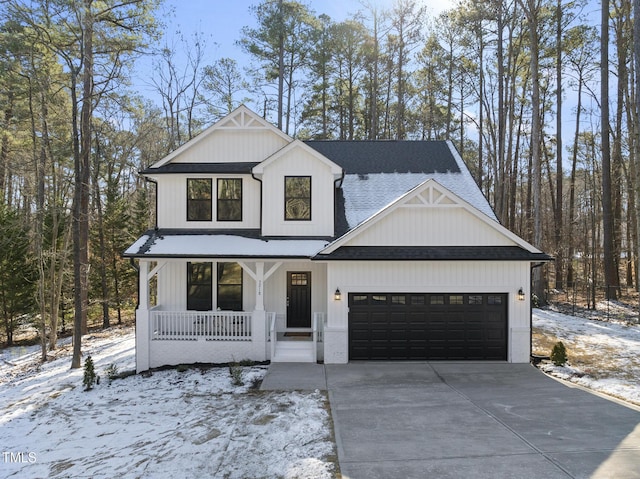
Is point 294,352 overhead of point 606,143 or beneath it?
beneath

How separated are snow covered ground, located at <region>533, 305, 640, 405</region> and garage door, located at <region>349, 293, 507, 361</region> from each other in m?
1.63

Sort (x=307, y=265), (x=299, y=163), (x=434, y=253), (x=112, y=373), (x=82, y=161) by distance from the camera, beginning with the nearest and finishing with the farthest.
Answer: (x=434, y=253) < (x=112, y=373) < (x=299, y=163) < (x=307, y=265) < (x=82, y=161)

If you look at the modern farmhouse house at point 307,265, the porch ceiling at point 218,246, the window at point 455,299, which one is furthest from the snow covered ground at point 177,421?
the porch ceiling at point 218,246

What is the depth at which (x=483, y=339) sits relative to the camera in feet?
33.7

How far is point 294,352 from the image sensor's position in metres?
10.5

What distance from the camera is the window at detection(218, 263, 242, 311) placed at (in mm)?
A: 11750

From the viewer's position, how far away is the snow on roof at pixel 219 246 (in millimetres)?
10531

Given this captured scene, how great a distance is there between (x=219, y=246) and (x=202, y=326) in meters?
2.27

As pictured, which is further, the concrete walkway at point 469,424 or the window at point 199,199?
the window at point 199,199

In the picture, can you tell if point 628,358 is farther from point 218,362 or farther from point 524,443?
point 218,362

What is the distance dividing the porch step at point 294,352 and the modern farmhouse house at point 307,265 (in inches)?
1.7

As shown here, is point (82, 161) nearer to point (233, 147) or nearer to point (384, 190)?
point (233, 147)

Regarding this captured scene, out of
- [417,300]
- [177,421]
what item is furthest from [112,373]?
[417,300]

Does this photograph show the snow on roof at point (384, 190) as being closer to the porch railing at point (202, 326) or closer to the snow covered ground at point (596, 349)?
the porch railing at point (202, 326)
